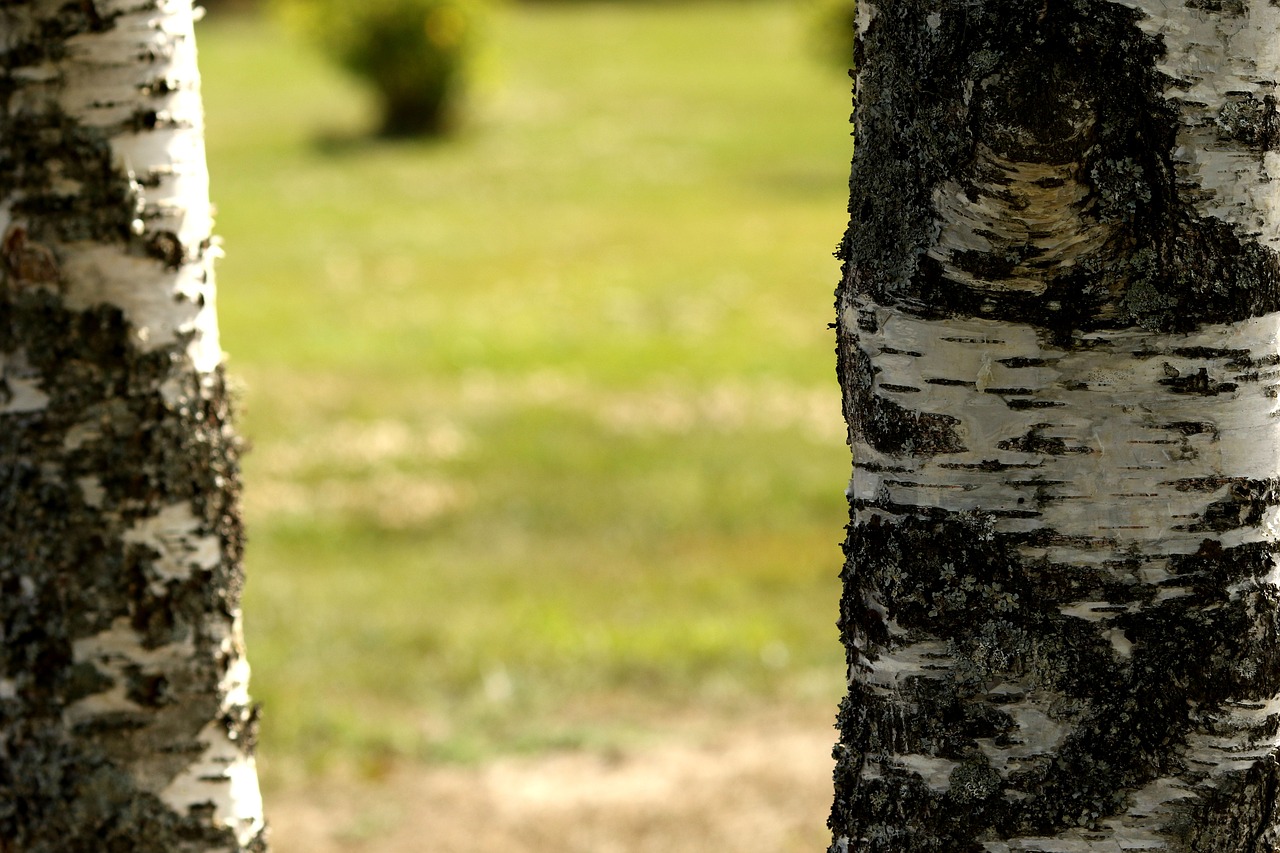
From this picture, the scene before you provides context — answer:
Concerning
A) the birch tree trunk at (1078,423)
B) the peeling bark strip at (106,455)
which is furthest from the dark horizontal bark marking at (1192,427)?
the peeling bark strip at (106,455)

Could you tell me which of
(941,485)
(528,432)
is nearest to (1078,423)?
(941,485)

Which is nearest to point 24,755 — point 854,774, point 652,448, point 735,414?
point 854,774

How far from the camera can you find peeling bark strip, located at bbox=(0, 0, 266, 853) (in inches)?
96.3

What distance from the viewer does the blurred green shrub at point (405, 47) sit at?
21547mm

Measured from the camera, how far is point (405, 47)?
2189 centimetres

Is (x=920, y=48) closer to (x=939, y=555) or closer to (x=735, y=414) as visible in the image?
(x=939, y=555)

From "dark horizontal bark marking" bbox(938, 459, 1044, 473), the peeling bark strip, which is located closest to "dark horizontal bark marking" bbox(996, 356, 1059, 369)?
"dark horizontal bark marking" bbox(938, 459, 1044, 473)

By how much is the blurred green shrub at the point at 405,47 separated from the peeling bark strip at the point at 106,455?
65.4ft

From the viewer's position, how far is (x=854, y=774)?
5.73ft

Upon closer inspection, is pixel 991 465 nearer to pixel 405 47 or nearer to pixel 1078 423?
pixel 1078 423

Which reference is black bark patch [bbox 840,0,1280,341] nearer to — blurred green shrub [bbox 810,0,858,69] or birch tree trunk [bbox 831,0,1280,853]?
birch tree trunk [bbox 831,0,1280,853]

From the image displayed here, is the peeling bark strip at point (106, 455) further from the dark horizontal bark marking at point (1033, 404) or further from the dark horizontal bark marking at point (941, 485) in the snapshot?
the dark horizontal bark marking at point (1033, 404)

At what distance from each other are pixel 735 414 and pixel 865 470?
832 cm

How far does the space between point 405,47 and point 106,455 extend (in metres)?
20.5
